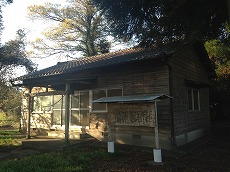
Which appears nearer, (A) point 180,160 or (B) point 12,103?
(A) point 180,160

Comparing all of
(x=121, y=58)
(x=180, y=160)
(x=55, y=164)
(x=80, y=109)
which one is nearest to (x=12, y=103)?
(x=80, y=109)

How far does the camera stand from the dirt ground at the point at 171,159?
273 inches

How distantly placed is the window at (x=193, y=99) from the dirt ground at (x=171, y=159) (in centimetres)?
240

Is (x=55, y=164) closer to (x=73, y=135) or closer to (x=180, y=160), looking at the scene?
(x=180, y=160)

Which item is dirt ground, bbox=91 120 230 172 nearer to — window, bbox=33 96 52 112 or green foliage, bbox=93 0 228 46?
green foliage, bbox=93 0 228 46

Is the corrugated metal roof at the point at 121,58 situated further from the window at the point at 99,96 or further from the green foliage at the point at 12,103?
the green foliage at the point at 12,103

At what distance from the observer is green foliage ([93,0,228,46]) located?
7.74m

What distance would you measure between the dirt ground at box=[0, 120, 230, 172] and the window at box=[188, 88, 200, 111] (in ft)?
7.88

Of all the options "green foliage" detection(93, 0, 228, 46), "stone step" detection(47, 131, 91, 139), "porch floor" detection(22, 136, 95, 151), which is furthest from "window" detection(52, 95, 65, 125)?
"green foliage" detection(93, 0, 228, 46)

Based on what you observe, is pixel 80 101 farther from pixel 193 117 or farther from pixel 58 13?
pixel 58 13

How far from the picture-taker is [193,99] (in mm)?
12922

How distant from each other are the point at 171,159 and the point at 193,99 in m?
5.79

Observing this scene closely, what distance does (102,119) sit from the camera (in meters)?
11.9

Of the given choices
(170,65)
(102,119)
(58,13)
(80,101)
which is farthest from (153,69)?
(58,13)
